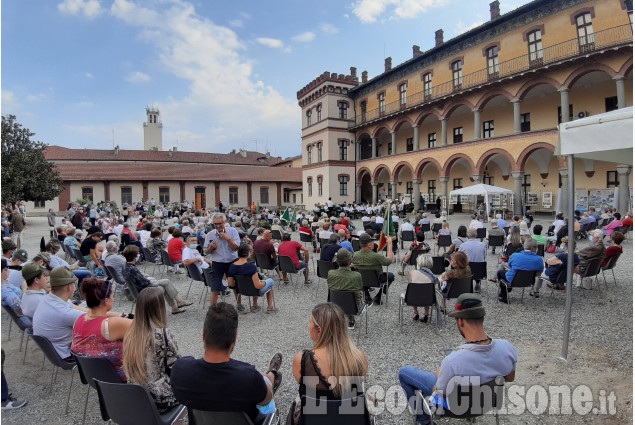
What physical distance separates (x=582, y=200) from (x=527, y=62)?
844 centimetres

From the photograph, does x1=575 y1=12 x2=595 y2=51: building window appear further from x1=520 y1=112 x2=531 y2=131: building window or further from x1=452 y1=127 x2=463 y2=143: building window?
x1=452 y1=127 x2=463 y2=143: building window

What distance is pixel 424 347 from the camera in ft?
14.9

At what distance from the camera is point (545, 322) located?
17.3ft

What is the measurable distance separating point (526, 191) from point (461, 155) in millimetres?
5019

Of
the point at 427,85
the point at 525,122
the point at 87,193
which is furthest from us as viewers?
the point at 87,193

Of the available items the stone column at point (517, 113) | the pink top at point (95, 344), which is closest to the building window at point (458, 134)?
the stone column at point (517, 113)

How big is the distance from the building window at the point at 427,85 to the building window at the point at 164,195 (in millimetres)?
27944

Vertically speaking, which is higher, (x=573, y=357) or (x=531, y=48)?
(x=531, y=48)

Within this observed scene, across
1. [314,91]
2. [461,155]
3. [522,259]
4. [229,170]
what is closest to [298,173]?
[229,170]

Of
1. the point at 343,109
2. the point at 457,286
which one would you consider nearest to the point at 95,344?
the point at 457,286

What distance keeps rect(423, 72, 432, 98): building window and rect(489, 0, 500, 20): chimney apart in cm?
522

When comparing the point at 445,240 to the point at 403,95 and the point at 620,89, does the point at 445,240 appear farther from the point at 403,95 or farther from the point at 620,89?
the point at 403,95

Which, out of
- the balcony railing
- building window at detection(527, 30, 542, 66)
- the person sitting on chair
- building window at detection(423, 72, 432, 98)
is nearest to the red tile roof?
the balcony railing

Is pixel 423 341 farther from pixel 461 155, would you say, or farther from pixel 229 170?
pixel 229 170
